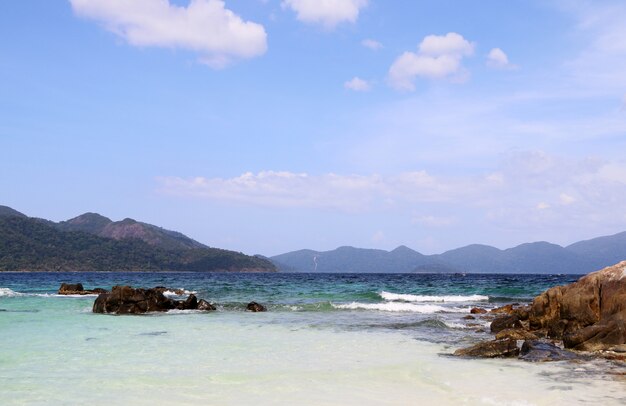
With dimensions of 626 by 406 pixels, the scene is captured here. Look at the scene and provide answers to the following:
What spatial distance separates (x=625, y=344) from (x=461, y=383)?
6920 millimetres

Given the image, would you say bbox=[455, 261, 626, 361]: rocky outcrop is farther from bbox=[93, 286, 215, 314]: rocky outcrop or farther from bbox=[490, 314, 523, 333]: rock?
bbox=[93, 286, 215, 314]: rocky outcrop

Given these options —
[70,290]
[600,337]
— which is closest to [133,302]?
[70,290]

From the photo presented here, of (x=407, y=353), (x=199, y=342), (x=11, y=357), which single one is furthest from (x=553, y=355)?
(x=11, y=357)

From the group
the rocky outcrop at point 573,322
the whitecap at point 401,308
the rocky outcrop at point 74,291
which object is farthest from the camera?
the rocky outcrop at point 74,291

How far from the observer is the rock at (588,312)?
15.6 meters

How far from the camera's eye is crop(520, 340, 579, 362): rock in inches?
545

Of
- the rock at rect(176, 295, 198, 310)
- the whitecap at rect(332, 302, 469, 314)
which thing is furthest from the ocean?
the whitecap at rect(332, 302, 469, 314)

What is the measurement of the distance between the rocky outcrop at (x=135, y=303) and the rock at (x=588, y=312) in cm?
1893

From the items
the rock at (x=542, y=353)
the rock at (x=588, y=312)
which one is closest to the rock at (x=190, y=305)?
the rock at (x=588, y=312)

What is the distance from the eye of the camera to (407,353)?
15.2 meters

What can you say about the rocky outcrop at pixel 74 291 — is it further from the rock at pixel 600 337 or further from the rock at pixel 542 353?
the rock at pixel 600 337

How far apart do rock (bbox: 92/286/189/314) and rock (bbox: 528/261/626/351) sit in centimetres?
1957

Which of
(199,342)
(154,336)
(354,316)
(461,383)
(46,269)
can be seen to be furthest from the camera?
(46,269)

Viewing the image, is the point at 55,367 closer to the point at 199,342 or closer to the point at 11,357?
the point at 11,357
